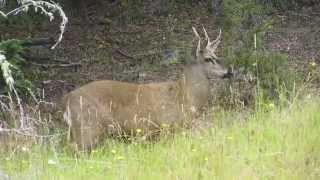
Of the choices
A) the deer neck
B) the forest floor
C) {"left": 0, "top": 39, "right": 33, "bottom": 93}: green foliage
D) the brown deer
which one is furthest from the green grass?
the forest floor

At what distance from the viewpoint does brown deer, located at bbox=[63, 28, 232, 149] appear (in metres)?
8.64

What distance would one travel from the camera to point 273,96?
980 cm

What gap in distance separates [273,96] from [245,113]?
38.9 inches

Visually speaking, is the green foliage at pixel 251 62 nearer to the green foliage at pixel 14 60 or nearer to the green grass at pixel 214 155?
the green grass at pixel 214 155

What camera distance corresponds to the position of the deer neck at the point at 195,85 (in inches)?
374

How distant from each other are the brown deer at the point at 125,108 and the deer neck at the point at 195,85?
15mm

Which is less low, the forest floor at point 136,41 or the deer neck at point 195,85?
the forest floor at point 136,41

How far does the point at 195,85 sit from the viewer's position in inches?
381

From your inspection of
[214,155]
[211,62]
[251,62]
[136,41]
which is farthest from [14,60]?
[136,41]

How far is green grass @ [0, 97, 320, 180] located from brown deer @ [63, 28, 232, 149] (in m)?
0.35

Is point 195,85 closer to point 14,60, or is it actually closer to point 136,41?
point 14,60

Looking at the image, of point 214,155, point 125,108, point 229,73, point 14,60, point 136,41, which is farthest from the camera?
point 136,41

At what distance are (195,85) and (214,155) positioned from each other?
2.91 metres

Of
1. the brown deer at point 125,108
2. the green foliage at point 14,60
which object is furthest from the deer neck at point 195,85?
the green foliage at point 14,60
